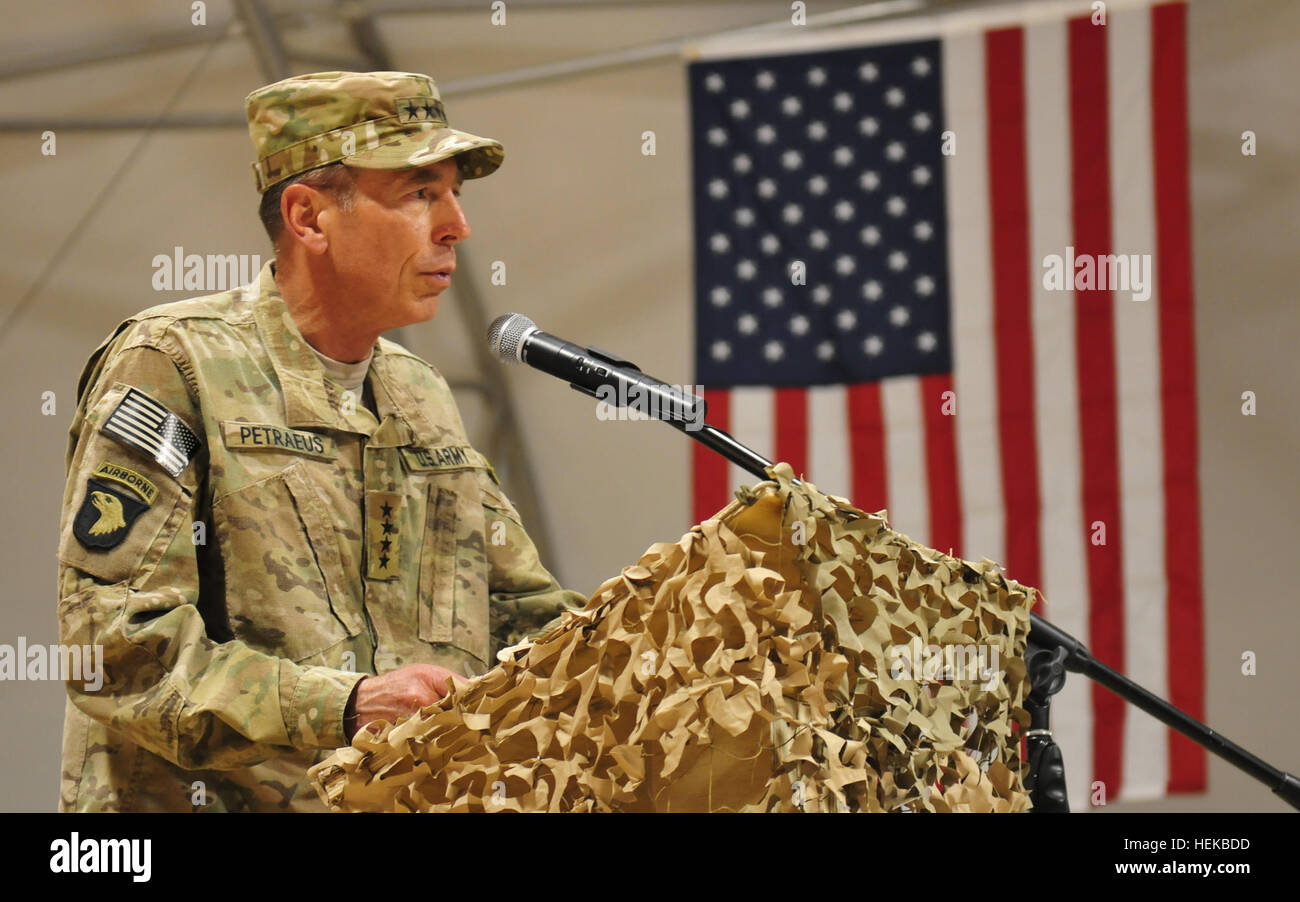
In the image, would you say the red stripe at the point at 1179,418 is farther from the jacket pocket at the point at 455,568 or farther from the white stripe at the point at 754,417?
the jacket pocket at the point at 455,568

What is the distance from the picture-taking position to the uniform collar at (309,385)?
1.84m

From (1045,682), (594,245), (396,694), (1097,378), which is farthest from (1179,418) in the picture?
(396,694)

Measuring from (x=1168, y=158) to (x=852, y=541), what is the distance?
10.4 ft

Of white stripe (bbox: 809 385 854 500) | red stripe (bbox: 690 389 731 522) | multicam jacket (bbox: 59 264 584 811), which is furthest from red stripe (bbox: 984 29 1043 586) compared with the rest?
multicam jacket (bbox: 59 264 584 811)

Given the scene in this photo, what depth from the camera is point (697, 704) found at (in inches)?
42.1

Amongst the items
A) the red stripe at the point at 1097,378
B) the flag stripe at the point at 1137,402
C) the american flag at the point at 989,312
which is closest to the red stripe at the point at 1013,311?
the american flag at the point at 989,312

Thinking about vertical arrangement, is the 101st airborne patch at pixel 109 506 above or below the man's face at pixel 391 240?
below

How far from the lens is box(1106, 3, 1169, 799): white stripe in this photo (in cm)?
394

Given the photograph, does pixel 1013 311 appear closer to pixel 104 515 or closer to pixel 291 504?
pixel 291 504

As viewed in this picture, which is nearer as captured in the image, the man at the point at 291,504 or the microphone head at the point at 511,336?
the man at the point at 291,504

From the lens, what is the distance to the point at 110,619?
60.9 inches

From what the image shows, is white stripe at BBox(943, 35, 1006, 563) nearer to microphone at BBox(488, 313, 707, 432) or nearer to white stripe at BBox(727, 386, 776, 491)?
white stripe at BBox(727, 386, 776, 491)
